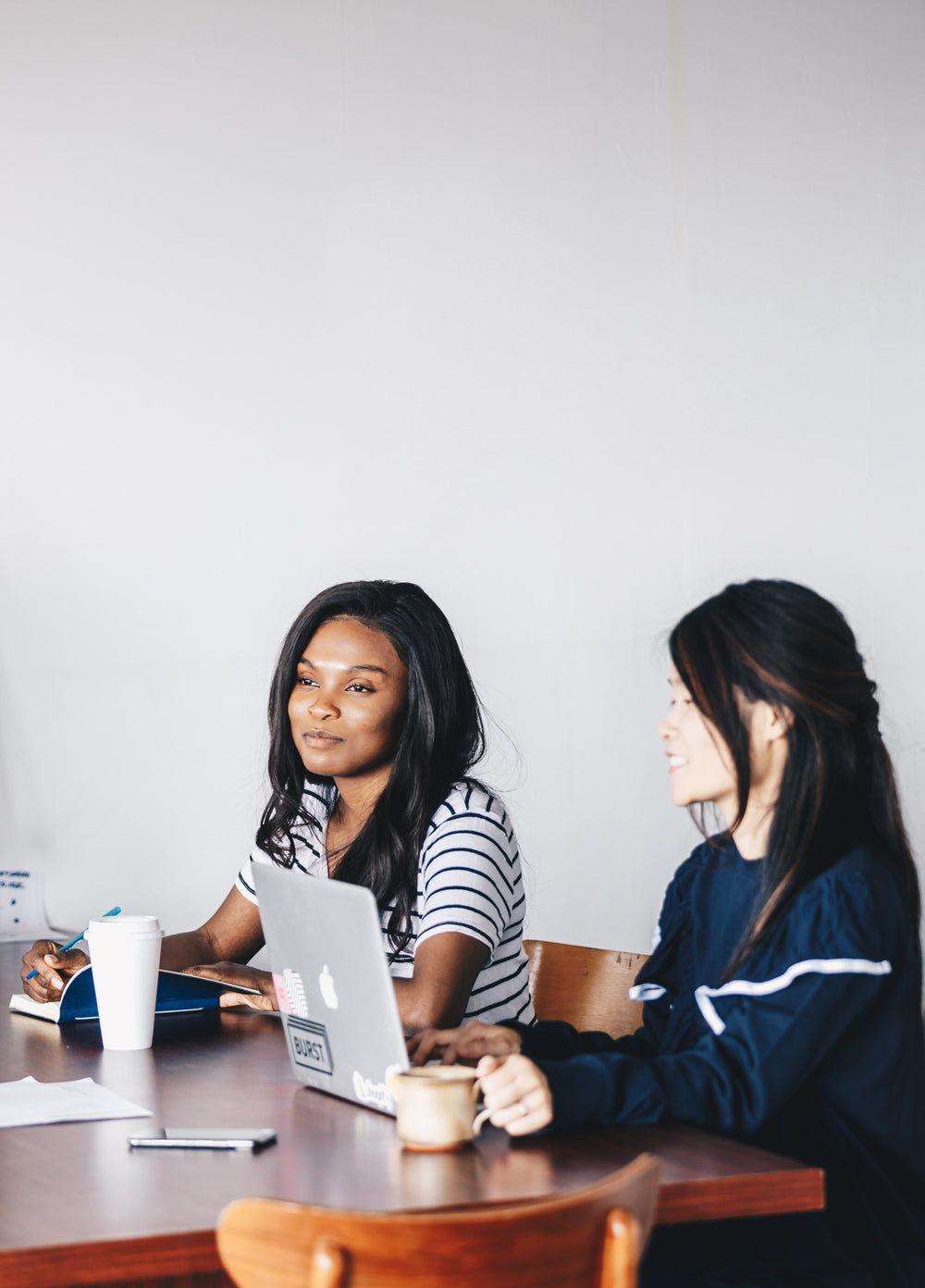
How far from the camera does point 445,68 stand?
310 cm

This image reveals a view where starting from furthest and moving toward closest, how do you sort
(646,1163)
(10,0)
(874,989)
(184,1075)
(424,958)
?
1. (10,0)
2. (424,958)
3. (184,1075)
4. (874,989)
5. (646,1163)

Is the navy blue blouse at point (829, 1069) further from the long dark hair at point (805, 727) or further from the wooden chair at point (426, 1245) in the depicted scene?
the wooden chair at point (426, 1245)

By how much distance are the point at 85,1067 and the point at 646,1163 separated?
82 centimetres

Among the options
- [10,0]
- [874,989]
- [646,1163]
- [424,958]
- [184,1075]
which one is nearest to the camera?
[646,1163]

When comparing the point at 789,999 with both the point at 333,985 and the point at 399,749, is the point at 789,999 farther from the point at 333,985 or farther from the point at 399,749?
the point at 399,749

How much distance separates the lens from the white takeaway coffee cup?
158cm

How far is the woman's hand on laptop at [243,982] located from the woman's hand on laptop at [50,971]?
158 millimetres

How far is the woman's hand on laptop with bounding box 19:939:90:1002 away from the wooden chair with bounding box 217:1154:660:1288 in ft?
3.44

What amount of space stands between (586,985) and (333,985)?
0.86 m

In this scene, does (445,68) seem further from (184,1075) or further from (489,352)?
(184,1075)

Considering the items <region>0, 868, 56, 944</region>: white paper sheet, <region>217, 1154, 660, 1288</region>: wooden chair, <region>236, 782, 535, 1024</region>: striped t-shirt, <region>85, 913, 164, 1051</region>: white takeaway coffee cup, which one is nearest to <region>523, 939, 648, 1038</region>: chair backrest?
<region>236, 782, 535, 1024</region>: striped t-shirt

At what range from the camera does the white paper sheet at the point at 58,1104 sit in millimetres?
1245

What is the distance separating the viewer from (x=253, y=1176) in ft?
3.46

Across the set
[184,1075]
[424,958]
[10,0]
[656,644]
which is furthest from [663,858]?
[10,0]
